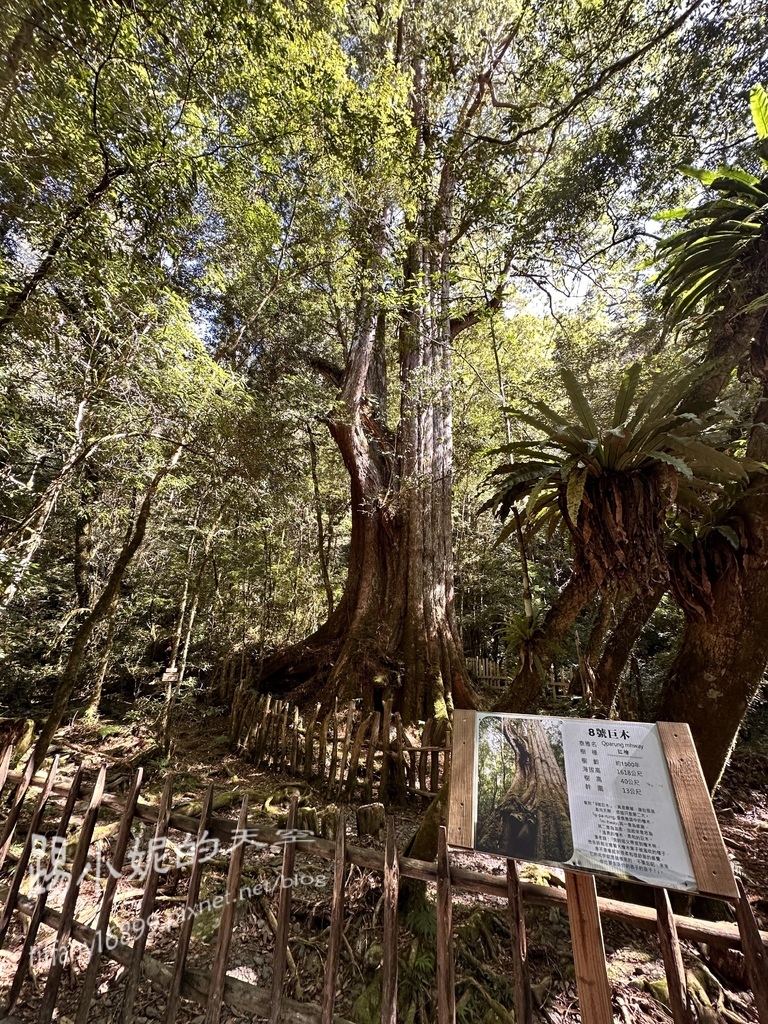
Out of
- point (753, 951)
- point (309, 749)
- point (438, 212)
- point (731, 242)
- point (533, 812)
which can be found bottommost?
point (309, 749)

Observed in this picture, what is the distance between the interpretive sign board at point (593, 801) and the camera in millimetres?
1191

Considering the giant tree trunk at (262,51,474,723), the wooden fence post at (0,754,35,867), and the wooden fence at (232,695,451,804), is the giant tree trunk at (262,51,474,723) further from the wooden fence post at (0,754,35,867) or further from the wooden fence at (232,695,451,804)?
the wooden fence post at (0,754,35,867)

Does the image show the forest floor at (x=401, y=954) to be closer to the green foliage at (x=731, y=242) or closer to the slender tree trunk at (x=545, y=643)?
the slender tree trunk at (x=545, y=643)

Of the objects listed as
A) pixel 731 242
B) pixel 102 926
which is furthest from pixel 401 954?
pixel 731 242

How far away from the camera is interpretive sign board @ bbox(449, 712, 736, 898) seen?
119cm

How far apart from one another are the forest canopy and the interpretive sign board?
1.59ft

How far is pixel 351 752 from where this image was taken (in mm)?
3779

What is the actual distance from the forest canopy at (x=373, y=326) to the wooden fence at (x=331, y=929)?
745 millimetres

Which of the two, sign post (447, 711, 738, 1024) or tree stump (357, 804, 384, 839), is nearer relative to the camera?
sign post (447, 711, 738, 1024)

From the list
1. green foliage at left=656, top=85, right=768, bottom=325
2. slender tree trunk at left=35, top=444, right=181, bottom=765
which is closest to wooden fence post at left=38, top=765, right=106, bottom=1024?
slender tree trunk at left=35, top=444, right=181, bottom=765

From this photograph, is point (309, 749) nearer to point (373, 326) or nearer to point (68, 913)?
point (68, 913)

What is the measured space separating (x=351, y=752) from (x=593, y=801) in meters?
2.93

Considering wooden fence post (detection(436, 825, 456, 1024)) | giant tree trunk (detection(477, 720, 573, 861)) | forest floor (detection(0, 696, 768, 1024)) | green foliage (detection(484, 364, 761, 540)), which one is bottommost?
forest floor (detection(0, 696, 768, 1024))

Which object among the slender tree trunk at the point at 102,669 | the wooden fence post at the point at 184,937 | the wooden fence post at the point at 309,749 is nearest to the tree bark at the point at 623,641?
the wooden fence post at the point at 184,937
